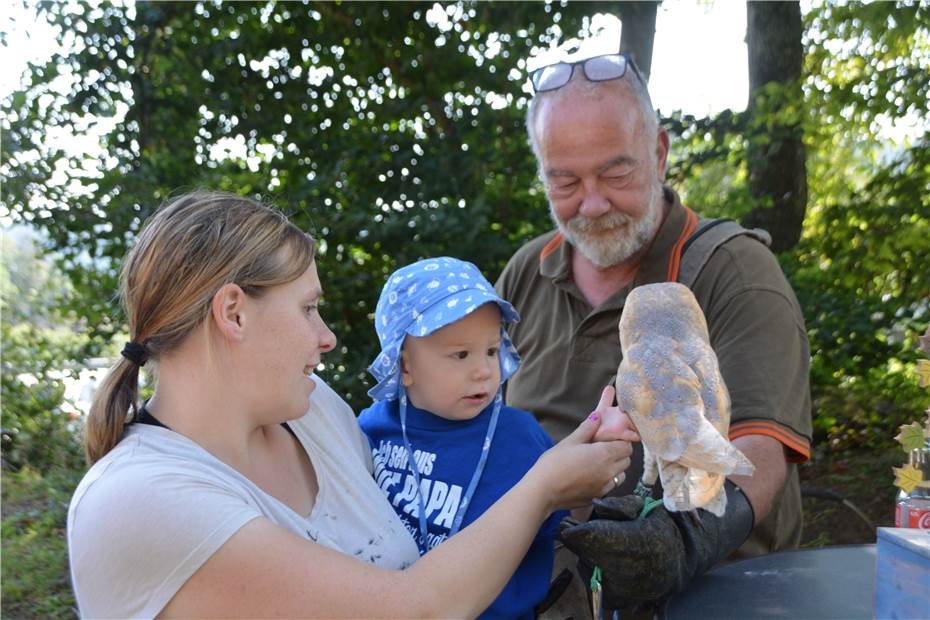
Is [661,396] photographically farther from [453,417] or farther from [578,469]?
[453,417]

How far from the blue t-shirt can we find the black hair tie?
75cm

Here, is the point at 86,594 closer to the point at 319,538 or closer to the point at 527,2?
the point at 319,538

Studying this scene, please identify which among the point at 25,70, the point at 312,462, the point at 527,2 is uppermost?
the point at 527,2

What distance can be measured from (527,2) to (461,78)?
570 millimetres

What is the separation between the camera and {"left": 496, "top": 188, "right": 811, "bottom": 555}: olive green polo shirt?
8.13 ft

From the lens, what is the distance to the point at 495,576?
1859 mm

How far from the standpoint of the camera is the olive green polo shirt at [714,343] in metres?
2.48

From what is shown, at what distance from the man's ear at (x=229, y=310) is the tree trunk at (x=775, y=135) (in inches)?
164

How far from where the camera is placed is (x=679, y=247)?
2.78 meters

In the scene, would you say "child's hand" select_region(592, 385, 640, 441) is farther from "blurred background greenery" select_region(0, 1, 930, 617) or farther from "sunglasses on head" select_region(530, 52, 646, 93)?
"blurred background greenery" select_region(0, 1, 930, 617)

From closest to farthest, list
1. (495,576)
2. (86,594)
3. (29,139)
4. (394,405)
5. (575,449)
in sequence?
(86,594) < (495,576) < (575,449) < (394,405) < (29,139)

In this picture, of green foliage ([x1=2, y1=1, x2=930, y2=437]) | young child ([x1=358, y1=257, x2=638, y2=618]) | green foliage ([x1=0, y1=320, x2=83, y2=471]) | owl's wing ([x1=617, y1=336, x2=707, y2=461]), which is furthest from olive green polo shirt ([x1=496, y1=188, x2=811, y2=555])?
green foliage ([x1=0, y1=320, x2=83, y2=471])

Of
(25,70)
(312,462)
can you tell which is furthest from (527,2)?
(312,462)

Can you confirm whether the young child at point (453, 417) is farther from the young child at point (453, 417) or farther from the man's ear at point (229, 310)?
the man's ear at point (229, 310)
